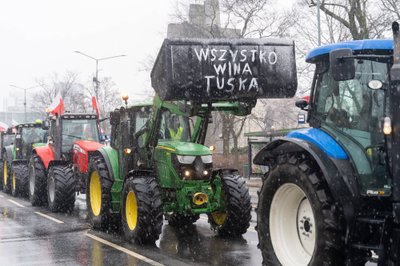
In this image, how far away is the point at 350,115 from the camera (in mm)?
5793

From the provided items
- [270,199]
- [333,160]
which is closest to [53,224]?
[270,199]

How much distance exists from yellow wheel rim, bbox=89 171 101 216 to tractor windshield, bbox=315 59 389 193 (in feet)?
20.8

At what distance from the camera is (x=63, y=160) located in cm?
1468

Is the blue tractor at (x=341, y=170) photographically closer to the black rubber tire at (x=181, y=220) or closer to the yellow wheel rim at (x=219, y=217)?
the yellow wheel rim at (x=219, y=217)

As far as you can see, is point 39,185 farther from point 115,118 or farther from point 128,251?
point 128,251

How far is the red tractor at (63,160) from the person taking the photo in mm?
13539

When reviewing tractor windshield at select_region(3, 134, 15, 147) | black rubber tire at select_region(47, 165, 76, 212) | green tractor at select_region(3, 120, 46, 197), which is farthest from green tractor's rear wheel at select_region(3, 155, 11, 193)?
black rubber tire at select_region(47, 165, 76, 212)

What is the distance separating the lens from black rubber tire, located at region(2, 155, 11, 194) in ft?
65.5

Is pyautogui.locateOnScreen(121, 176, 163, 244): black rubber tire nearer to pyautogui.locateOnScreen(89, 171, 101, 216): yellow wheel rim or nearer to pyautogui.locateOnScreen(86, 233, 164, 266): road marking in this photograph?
pyautogui.locateOnScreen(86, 233, 164, 266): road marking

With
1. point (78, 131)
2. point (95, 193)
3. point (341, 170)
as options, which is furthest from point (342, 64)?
point (78, 131)

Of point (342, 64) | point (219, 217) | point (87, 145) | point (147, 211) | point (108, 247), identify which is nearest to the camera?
point (342, 64)

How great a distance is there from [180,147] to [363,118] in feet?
13.7

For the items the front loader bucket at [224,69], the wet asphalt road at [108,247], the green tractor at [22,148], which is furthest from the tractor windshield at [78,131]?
the front loader bucket at [224,69]

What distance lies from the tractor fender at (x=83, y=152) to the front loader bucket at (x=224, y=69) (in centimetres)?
545
